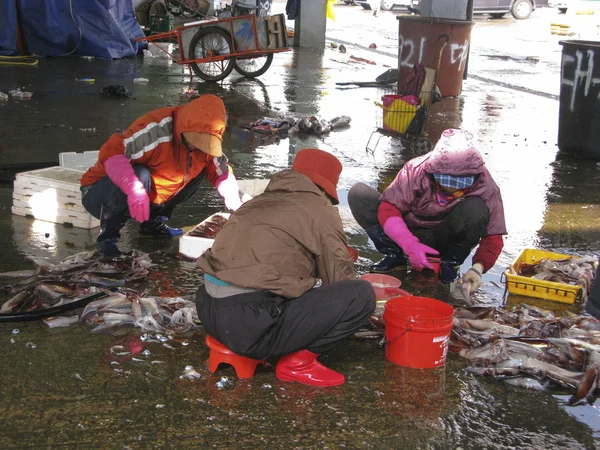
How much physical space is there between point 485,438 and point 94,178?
3.11 m

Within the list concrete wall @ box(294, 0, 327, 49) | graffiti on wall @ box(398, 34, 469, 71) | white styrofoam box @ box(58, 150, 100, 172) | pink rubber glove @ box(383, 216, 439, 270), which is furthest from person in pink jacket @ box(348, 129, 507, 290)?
concrete wall @ box(294, 0, 327, 49)

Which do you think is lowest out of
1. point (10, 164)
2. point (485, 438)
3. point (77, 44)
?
point (485, 438)

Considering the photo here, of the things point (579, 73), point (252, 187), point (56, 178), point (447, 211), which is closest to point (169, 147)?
point (252, 187)

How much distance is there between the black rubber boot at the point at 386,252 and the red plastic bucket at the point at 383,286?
1.89 ft

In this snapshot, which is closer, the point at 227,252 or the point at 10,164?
the point at 227,252

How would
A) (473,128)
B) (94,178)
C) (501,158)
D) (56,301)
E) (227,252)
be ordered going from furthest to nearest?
(473,128) < (501,158) < (94,178) < (56,301) < (227,252)

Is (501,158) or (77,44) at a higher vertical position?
(77,44)

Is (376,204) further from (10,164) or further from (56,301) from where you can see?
(10,164)

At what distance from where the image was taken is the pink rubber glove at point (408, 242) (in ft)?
15.1

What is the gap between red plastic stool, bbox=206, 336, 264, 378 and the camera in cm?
337

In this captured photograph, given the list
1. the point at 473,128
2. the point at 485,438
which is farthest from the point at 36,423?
the point at 473,128

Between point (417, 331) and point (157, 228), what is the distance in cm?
250

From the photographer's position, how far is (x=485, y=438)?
3.08m

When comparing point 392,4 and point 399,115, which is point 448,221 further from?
point 392,4
